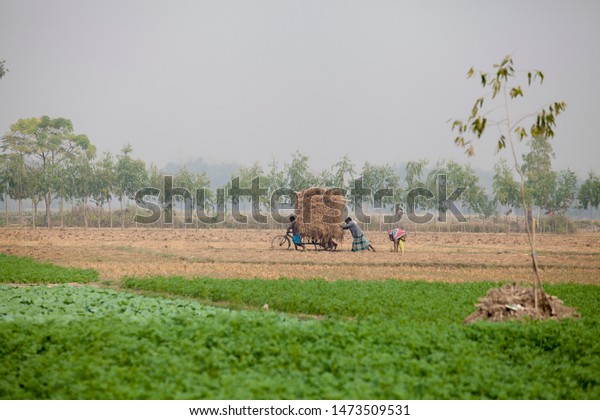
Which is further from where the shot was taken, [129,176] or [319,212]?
[129,176]

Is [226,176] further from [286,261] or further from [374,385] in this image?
[374,385]

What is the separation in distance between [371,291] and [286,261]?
8604mm

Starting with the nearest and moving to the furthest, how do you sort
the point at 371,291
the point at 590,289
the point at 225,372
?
the point at 225,372, the point at 371,291, the point at 590,289

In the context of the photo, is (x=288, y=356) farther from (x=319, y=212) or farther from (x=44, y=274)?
(x=319, y=212)

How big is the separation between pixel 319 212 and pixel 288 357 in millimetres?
17701

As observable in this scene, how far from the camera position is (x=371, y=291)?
15.1 meters

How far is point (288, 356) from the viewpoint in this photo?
870 centimetres

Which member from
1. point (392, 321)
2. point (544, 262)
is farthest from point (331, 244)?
point (392, 321)

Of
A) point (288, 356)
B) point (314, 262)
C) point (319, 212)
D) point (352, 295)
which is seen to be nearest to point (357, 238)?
point (319, 212)

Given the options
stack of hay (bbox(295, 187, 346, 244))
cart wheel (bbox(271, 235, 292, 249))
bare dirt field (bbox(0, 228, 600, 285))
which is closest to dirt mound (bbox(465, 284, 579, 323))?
bare dirt field (bbox(0, 228, 600, 285))

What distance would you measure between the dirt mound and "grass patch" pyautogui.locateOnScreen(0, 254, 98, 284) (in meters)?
10.8

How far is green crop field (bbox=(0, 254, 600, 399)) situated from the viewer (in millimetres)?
7676

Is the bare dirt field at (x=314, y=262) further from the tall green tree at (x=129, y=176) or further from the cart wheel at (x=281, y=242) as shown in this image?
the tall green tree at (x=129, y=176)

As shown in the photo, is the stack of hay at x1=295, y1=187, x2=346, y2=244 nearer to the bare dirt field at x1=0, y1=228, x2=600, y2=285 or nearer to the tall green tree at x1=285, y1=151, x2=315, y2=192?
the bare dirt field at x1=0, y1=228, x2=600, y2=285
